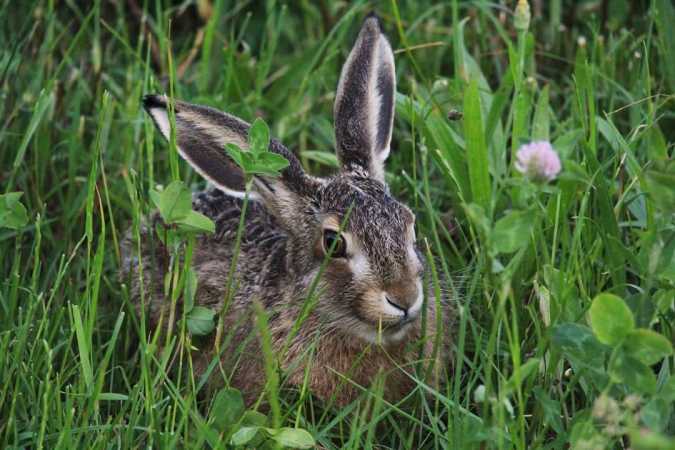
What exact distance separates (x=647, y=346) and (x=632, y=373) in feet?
0.30

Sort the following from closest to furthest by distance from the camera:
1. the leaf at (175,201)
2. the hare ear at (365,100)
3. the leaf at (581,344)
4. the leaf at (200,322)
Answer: the leaf at (581,344)
the leaf at (175,201)
the leaf at (200,322)
the hare ear at (365,100)

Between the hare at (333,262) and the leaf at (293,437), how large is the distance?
0.30 metres

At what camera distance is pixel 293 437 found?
3020 millimetres

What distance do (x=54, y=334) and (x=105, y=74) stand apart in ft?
6.40

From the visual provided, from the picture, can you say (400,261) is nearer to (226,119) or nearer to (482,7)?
(226,119)

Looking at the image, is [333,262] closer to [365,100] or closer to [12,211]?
[365,100]

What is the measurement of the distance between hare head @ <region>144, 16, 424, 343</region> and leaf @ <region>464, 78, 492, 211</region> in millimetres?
243

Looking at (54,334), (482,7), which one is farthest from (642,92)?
(54,334)

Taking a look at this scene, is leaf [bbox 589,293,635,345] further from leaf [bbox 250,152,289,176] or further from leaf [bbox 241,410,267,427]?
leaf [bbox 250,152,289,176]

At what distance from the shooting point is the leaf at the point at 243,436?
118 inches

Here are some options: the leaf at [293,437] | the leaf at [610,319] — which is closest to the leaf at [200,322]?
the leaf at [293,437]

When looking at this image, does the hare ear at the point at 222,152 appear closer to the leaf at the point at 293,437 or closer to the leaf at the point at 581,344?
the leaf at the point at 293,437

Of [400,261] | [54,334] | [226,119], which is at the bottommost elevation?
[54,334]

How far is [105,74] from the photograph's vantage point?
5.27m
